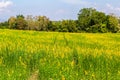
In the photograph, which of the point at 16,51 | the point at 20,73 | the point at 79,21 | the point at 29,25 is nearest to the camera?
the point at 20,73

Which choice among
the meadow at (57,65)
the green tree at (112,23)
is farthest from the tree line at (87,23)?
the meadow at (57,65)

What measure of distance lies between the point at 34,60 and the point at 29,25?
361 feet

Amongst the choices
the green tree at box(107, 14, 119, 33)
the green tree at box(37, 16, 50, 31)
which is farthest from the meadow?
the green tree at box(37, 16, 50, 31)

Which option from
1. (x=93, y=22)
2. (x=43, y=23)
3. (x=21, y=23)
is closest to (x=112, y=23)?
(x=93, y=22)

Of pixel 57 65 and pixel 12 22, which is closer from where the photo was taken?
pixel 57 65

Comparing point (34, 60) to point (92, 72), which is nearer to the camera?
point (92, 72)

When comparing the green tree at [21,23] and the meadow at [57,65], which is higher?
the meadow at [57,65]

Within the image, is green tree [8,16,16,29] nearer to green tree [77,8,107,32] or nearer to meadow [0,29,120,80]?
green tree [77,8,107,32]

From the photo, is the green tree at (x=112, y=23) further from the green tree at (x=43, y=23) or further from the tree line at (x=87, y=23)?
the green tree at (x=43, y=23)

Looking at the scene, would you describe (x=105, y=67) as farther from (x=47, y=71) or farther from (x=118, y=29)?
(x=118, y=29)

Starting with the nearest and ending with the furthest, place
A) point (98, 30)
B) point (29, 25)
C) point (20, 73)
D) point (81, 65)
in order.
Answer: point (20, 73) < point (81, 65) < point (98, 30) < point (29, 25)

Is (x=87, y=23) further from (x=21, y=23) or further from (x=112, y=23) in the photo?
(x=21, y=23)

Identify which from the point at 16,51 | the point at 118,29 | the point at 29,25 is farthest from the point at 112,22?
the point at 16,51

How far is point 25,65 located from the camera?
9047 millimetres
